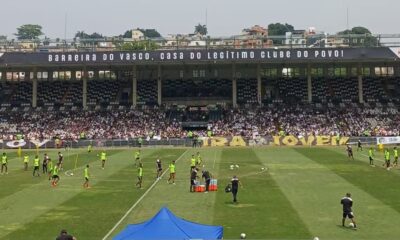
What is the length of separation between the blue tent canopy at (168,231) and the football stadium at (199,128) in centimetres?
848

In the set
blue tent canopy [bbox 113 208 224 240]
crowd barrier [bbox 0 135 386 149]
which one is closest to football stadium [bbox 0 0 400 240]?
crowd barrier [bbox 0 135 386 149]

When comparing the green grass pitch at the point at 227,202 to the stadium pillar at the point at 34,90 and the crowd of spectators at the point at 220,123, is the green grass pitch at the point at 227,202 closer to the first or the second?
the crowd of spectators at the point at 220,123

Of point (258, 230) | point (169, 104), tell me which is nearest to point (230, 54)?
point (169, 104)

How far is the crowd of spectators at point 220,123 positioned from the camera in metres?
76.5

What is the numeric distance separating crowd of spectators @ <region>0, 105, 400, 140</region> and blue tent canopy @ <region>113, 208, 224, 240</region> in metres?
58.7

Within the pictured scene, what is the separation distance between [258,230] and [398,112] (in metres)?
66.9

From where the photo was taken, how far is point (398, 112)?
81188mm

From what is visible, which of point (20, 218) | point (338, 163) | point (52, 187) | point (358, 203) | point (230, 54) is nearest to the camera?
point (20, 218)

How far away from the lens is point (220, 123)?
81062 millimetres

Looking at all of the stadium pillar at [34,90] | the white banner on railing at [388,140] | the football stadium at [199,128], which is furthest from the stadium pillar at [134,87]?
the white banner on railing at [388,140]

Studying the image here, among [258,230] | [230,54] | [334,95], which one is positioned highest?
[230,54]

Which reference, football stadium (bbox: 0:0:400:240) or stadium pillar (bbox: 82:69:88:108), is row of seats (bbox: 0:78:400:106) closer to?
football stadium (bbox: 0:0:400:240)

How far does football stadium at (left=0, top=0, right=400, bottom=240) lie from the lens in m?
29.4

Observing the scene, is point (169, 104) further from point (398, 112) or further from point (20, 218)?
point (20, 218)
